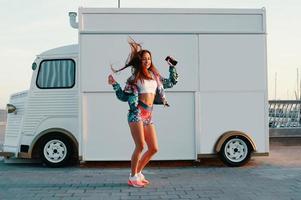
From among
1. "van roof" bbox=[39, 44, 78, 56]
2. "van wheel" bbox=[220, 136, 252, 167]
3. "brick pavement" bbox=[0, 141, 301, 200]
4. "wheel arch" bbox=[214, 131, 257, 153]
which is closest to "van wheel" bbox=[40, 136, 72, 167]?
"brick pavement" bbox=[0, 141, 301, 200]

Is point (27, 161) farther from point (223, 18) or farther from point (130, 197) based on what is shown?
point (223, 18)

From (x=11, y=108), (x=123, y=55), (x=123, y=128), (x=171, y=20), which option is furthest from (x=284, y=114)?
(x=11, y=108)

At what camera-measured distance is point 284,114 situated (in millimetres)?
12172

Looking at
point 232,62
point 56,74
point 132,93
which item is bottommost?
point 132,93

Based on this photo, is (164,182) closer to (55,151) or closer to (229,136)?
(229,136)

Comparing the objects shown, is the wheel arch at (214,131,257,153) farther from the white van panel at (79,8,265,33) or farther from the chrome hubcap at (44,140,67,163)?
the chrome hubcap at (44,140,67,163)

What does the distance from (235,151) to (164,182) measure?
2.29 metres

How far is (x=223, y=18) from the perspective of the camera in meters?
8.62

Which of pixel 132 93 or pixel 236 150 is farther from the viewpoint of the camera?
pixel 236 150

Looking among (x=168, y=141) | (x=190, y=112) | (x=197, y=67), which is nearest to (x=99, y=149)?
(x=168, y=141)

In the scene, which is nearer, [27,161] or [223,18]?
[223,18]

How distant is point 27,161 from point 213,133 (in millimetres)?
3922

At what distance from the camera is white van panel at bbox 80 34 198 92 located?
8.40 meters

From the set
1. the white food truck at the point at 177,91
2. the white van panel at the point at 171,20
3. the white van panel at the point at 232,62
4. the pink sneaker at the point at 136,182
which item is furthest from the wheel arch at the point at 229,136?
the pink sneaker at the point at 136,182
